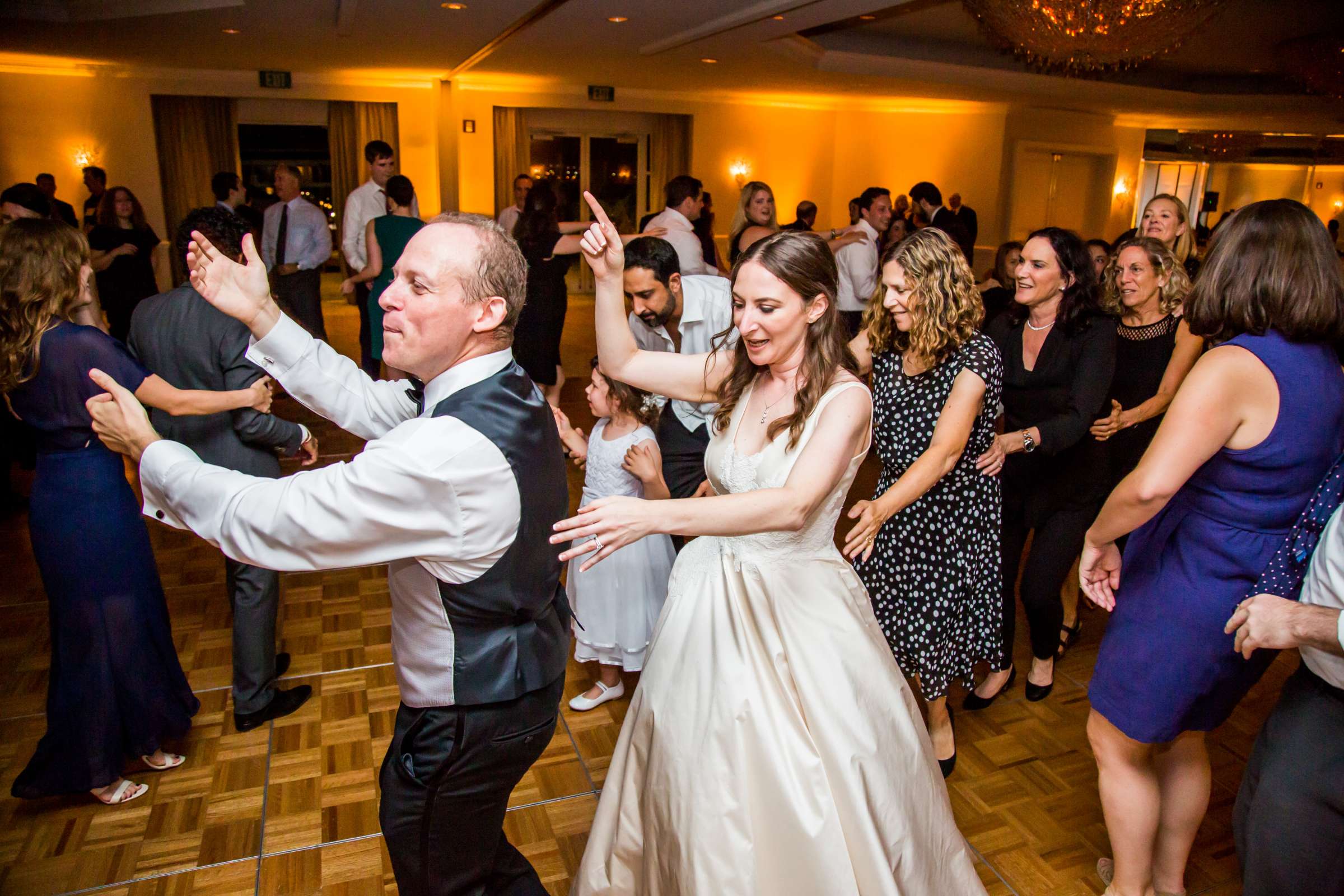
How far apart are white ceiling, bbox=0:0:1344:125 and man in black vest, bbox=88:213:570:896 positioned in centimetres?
594

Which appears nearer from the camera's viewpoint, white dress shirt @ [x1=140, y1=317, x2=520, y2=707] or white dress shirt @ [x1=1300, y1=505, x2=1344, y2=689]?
white dress shirt @ [x1=140, y1=317, x2=520, y2=707]

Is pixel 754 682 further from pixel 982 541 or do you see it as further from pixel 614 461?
pixel 614 461

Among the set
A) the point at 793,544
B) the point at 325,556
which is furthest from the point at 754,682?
the point at 325,556

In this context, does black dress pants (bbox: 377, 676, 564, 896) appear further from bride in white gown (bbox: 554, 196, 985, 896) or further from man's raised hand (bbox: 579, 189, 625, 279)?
man's raised hand (bbox: 579, 189, 625, 279)

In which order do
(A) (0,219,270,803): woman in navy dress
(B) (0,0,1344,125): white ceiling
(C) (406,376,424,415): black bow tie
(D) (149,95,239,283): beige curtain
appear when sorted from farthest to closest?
(D) (149,95,239,283): beige curtain < (B) (0,0,1344,125): white ceiling < (A) (0,219,270,803): woman in navy dress < (C) (406,376,424,415): black bow tie

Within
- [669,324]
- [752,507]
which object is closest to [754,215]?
[669,324]

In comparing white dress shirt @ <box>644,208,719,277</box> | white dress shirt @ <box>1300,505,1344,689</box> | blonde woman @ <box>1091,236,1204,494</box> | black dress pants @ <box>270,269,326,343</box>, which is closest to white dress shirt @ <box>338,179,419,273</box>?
black dress pants @ <box>270,269,326,343</box>

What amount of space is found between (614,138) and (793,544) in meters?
13.0

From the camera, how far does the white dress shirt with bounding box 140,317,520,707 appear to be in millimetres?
1352

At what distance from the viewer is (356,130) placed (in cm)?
1303

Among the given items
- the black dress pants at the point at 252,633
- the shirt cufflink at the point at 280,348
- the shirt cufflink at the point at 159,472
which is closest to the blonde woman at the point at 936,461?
the shirt cufflink at the point at 280,348

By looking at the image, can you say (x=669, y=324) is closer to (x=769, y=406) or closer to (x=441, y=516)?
(x=769, y=406)

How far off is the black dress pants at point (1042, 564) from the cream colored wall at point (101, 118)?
1167cm

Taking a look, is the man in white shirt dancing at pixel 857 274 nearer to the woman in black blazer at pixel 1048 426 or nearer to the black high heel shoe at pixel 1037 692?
the woman in black blazer at pixel 1048 426
